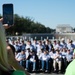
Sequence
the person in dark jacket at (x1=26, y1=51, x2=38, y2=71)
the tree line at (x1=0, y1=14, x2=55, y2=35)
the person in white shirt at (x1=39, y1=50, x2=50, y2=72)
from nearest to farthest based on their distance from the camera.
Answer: the person in dark jacket at (x1=26, y1=51, x2=38, y2=71), the person in white shirt at (x1=39, y1=50, x2=50, y2=72), the tree line at (x1=0, y1=14, x2=55, y2=35)

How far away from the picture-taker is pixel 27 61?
1534 cm

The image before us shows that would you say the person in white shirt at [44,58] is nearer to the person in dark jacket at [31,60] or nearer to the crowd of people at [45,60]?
the crowd of people at [45,60]

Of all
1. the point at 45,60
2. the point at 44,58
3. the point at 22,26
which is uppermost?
the point at 44,58

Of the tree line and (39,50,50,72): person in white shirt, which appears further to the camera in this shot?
the tree line

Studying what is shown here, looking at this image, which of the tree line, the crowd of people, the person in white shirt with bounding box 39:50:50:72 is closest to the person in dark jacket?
the crowd of people

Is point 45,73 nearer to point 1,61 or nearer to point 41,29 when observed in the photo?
point 1,61

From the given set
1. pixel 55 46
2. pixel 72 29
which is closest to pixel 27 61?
pixel 55 46

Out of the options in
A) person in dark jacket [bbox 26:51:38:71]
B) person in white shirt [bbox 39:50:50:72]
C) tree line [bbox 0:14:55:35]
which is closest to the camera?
person in dark jacket [bbox 26:51:38:71]

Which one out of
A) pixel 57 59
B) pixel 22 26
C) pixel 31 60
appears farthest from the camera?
pixel 22 26

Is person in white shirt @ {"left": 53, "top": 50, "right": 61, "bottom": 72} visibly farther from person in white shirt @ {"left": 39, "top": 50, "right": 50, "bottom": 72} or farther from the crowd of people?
person in white shirt @ {"left": 39, "top": 50, "right": 50, "bottom": 72}

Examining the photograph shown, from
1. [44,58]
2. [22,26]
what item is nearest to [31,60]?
[44,58]

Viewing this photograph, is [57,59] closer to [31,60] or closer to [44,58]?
[44,58]

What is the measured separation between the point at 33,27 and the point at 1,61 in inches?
3805

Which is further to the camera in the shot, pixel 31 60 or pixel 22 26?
pixel 22 26
